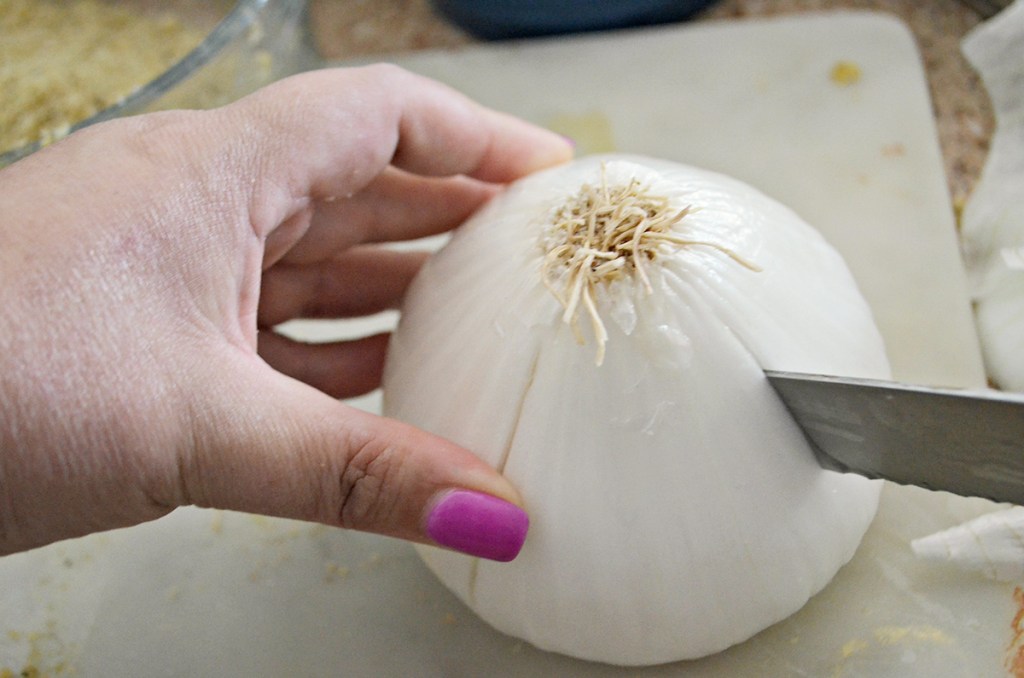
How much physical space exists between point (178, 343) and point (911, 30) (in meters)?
1.32

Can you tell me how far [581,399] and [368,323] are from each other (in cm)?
55

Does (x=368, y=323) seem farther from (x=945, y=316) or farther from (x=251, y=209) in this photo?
(x=945, y=316)

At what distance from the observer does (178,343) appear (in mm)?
722

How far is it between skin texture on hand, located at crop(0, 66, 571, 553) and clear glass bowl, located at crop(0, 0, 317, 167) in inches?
16.5

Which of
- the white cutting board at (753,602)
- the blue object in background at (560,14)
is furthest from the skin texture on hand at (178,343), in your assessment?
the blue object in background at (560,14)

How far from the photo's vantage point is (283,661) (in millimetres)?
984

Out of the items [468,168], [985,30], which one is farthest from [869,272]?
[468,168]

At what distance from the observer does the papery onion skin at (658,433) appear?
0.77 m

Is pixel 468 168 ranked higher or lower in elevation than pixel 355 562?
higher

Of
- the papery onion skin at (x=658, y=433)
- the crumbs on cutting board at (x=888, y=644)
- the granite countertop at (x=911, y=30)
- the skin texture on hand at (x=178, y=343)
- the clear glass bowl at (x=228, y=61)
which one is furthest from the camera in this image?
the granite countertop at (x=911, y=30)

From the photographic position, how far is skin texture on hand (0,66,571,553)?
2.20 ft

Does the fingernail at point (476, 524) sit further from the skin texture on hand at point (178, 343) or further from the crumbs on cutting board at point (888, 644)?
the crumbs on cutting board at point (888, 644)

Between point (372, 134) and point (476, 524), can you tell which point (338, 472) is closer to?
point (476, 524)

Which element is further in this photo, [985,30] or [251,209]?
[985,30]
